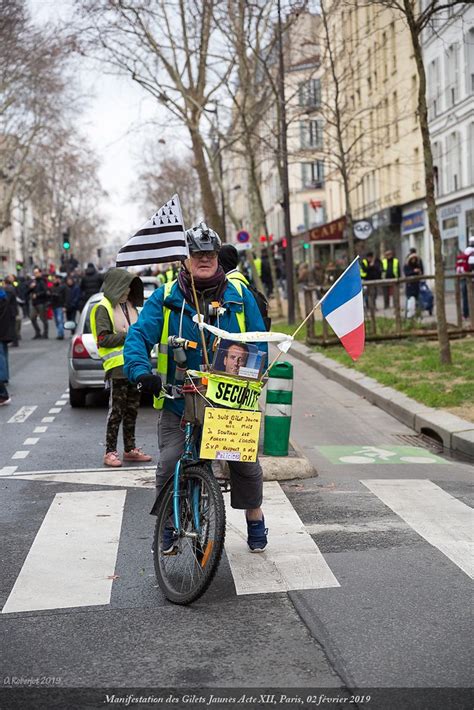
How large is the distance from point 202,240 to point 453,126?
37.7m

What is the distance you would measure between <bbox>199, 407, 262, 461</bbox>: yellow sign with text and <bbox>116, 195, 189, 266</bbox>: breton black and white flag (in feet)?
3.36

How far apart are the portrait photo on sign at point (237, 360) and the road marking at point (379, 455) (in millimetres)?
4531

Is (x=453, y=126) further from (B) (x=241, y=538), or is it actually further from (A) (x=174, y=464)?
(A) (x=174, y=464)

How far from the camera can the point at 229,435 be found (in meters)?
5.71

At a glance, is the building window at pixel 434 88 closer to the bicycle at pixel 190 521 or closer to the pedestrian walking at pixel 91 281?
the pedestrian walking at pixel 91 281

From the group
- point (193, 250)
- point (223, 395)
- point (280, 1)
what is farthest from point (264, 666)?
point (280, 1)

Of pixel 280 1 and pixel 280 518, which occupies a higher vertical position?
pixel 280 1

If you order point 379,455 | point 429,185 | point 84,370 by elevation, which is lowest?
point 379,455

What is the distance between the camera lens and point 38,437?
12.4 m

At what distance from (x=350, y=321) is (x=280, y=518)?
5.41ft

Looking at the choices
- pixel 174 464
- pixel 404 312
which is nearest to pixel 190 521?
pixel 174 464

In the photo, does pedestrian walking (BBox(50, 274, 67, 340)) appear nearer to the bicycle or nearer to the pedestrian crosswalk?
the pedestrian crosswalk

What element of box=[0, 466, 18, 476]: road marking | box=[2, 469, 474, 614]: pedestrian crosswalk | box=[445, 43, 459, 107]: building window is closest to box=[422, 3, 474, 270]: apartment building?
box=[445, 43, 459, 107]: building window

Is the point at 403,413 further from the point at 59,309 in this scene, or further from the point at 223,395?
the point at 59,309
